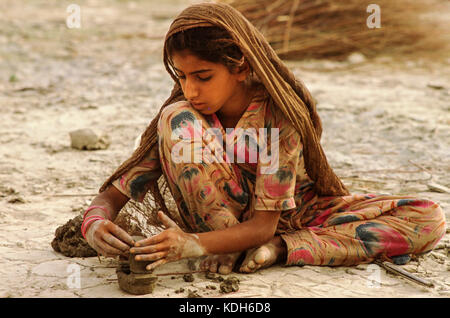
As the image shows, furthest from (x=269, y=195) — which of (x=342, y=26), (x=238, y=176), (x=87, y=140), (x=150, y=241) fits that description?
(x=342, y=26)

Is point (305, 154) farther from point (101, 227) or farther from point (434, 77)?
point (434, 77)

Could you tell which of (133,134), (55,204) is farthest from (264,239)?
(133,134)

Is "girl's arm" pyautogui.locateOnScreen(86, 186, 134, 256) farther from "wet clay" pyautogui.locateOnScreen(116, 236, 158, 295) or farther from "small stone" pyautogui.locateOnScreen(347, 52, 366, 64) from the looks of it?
"small stone" pyautogui.locateOnScreen(347, 52, 366, 64)

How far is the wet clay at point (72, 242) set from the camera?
2.45 meters

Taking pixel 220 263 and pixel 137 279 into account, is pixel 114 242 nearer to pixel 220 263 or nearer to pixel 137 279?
pixel 137 279

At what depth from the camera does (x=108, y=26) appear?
8.12 metres

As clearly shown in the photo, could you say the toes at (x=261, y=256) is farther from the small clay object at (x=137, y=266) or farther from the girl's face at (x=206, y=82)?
the girl's face at (x=206, y=82)

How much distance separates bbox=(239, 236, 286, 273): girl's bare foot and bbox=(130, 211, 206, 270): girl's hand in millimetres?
252

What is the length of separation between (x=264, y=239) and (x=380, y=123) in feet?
8.61

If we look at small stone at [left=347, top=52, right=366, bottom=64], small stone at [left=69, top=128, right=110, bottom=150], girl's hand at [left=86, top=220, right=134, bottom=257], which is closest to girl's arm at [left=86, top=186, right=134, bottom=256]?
girl's hand at [left=86, top=220, right=134, bottom=257]

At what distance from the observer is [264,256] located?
221cm

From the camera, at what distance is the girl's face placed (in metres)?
2.12

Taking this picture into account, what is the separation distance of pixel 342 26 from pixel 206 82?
15.1ft

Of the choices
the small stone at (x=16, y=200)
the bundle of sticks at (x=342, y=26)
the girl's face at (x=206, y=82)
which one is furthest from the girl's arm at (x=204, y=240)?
the bundle of sticks at (x=342, y=26)
